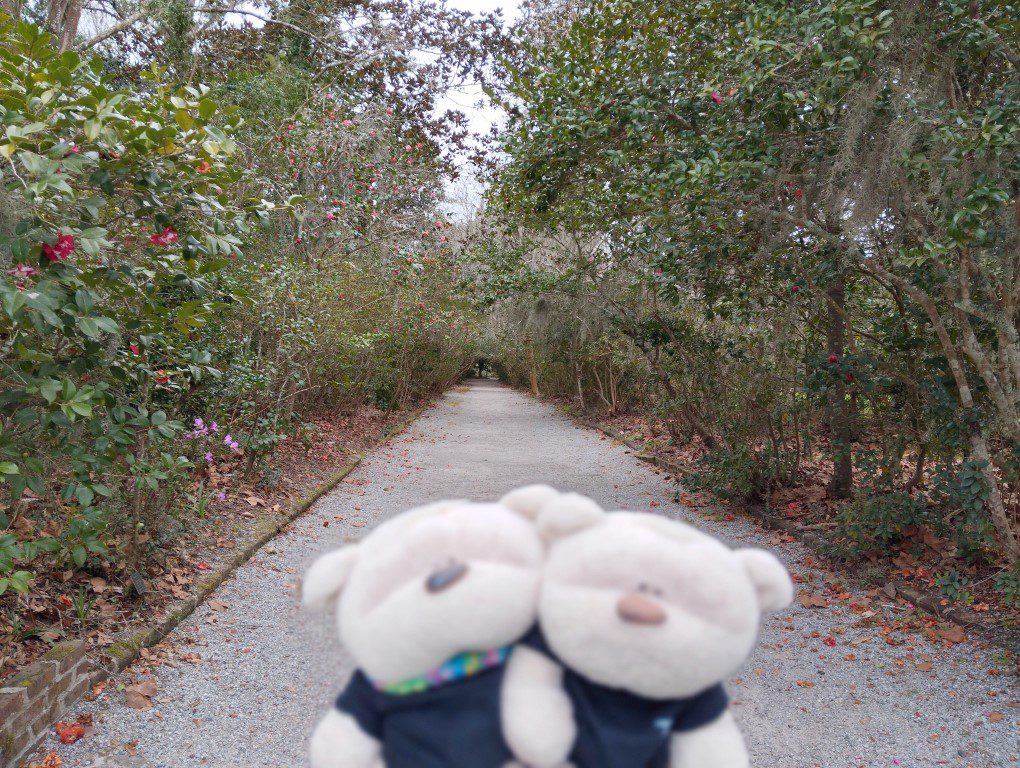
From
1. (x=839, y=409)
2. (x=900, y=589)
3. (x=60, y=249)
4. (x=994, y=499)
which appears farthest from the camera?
(x=839, y=409)

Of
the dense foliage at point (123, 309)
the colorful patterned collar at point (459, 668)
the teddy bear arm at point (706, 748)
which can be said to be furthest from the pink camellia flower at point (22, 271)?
the teddy bear arm at point (706, 748)

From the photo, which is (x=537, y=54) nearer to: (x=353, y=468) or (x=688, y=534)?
(x=353, y=468)

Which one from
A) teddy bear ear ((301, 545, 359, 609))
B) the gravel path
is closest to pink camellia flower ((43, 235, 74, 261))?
the gravel path

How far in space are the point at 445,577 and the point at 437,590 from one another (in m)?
0.02

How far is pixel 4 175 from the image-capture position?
2293mm

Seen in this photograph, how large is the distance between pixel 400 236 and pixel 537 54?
202 inches

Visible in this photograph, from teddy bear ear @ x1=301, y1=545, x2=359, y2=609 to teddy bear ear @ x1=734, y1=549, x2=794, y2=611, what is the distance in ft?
2.00

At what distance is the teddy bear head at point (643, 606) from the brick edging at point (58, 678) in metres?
2.44

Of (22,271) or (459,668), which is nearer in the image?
(459,668)

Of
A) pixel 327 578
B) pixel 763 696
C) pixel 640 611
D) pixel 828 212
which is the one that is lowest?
pixel 763 696

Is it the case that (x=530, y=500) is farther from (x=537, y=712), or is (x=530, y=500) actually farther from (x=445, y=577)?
(x=537, y=712)

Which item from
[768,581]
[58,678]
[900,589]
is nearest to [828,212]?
[900,589]

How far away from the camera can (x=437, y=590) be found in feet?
3.01

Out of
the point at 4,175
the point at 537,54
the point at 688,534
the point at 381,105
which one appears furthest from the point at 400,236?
the point at 688,534
